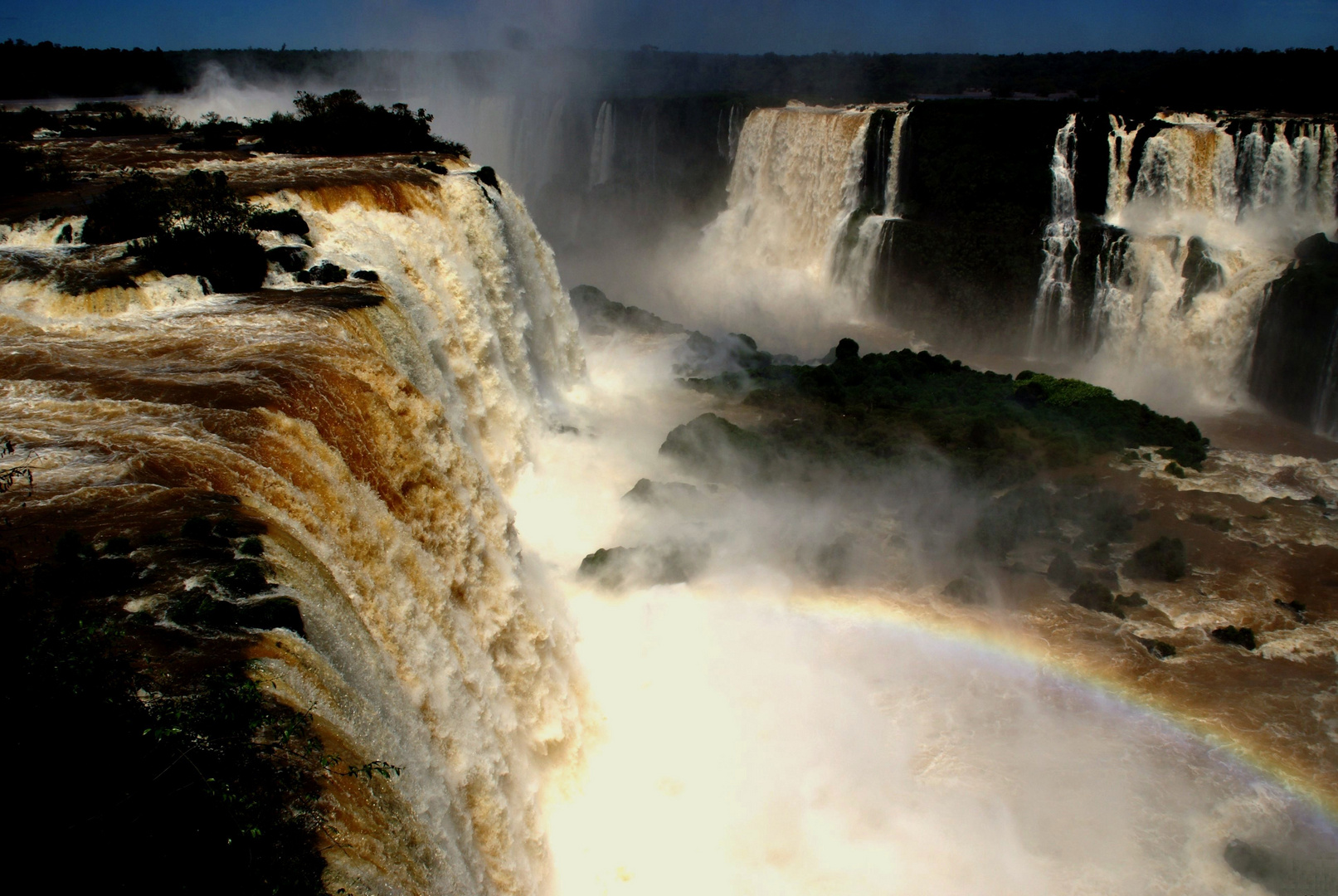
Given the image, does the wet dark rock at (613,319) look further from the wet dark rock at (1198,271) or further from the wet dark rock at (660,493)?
the wet dark rock at (1198,271)

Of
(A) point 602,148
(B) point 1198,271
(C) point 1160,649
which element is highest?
(A) point 602,148

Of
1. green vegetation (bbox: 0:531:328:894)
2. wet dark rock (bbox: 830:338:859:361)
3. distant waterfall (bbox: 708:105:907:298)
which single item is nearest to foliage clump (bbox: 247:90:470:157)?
wet dark rock (bbox: 830:338:859:361)

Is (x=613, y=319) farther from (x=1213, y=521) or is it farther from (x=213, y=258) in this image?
(x=1213, y=521)

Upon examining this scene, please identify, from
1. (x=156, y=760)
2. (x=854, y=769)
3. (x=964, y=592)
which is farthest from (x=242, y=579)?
(x=964, y=592)

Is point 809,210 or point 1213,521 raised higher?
point 809,210

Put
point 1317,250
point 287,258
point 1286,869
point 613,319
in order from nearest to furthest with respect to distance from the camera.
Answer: point 1286,869, point 287,258, point 1317,250, point 613,319

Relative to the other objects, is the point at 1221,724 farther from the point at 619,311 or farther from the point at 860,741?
the point at 619,311

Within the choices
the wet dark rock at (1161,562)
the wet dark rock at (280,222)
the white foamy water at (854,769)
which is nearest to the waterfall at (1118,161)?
the wet dark rock at (1161,562)
